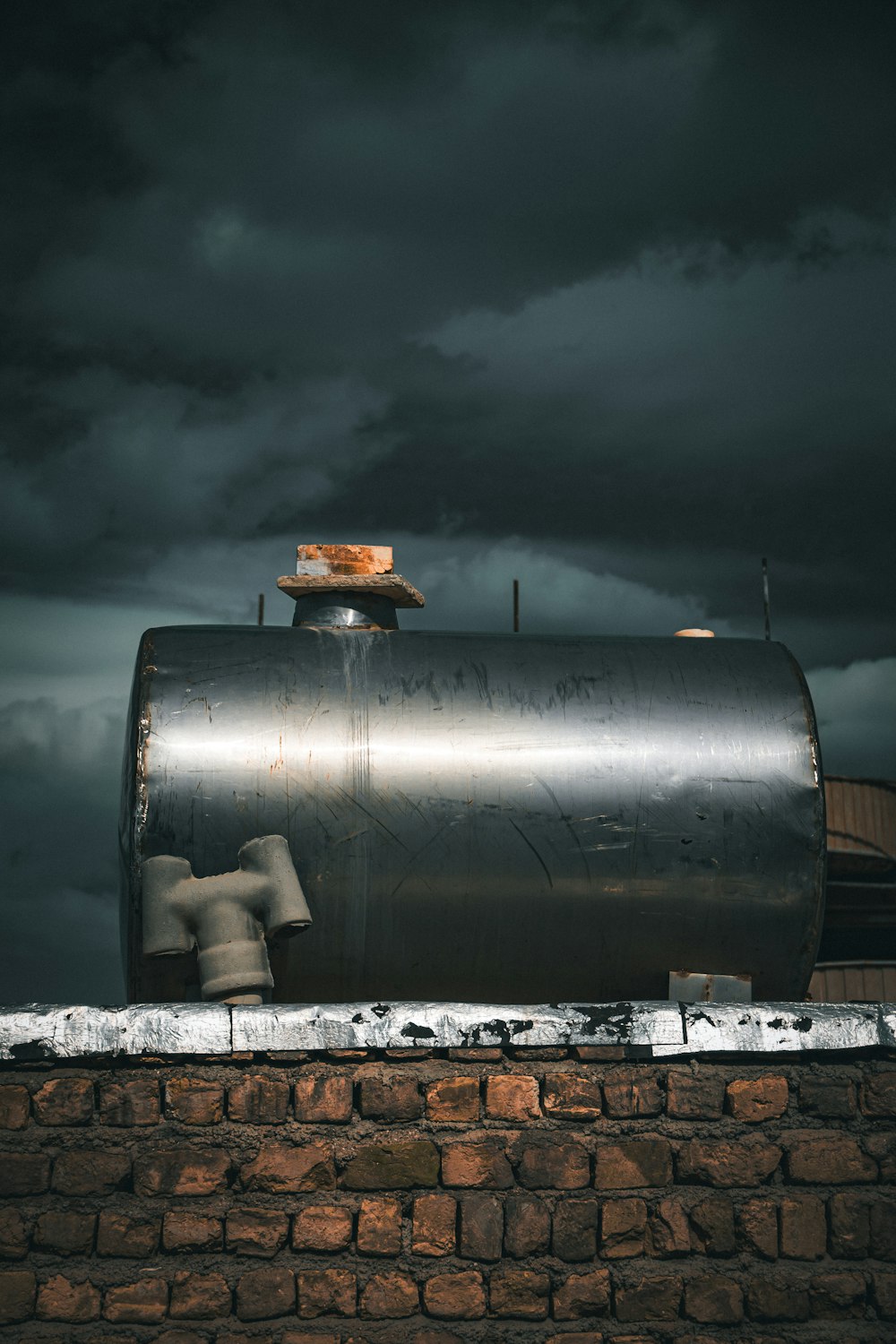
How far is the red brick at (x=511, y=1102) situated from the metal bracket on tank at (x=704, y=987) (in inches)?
42.5

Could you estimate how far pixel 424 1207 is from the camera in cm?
312

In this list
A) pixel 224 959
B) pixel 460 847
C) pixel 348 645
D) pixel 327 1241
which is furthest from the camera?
pixel 348 645

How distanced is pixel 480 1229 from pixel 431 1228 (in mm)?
146

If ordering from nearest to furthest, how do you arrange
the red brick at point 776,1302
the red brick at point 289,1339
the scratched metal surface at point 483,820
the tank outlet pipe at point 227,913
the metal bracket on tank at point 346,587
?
the red brick at point 289,1339, the red brick at point 776,1302, the tank outlet pipe at point 227,913, the scratched metal surface at point 483,820, the metal bracket on tank at point 346,587

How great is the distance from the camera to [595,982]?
410 centimetres

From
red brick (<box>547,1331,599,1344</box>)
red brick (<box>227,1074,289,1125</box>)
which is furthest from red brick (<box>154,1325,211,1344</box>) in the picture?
red brick (<box>547,1331,599,1344</box>)

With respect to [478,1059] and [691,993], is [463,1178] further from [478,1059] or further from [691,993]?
[691,993]

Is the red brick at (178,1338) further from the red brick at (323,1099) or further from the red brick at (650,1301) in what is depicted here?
the red brick at (650,1301)

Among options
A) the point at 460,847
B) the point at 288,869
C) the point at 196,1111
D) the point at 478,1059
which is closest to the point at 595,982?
the point at 460,847

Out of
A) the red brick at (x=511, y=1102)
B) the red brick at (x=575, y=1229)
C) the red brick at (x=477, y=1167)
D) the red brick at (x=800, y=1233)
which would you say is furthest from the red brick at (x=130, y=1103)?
the red brick at (x=800, y=1233)

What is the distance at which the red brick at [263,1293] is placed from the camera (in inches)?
122

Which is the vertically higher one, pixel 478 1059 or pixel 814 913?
pixel 814 913

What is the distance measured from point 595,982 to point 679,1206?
100 centimetres

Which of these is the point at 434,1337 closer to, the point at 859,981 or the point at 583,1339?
the point at 583,1339
